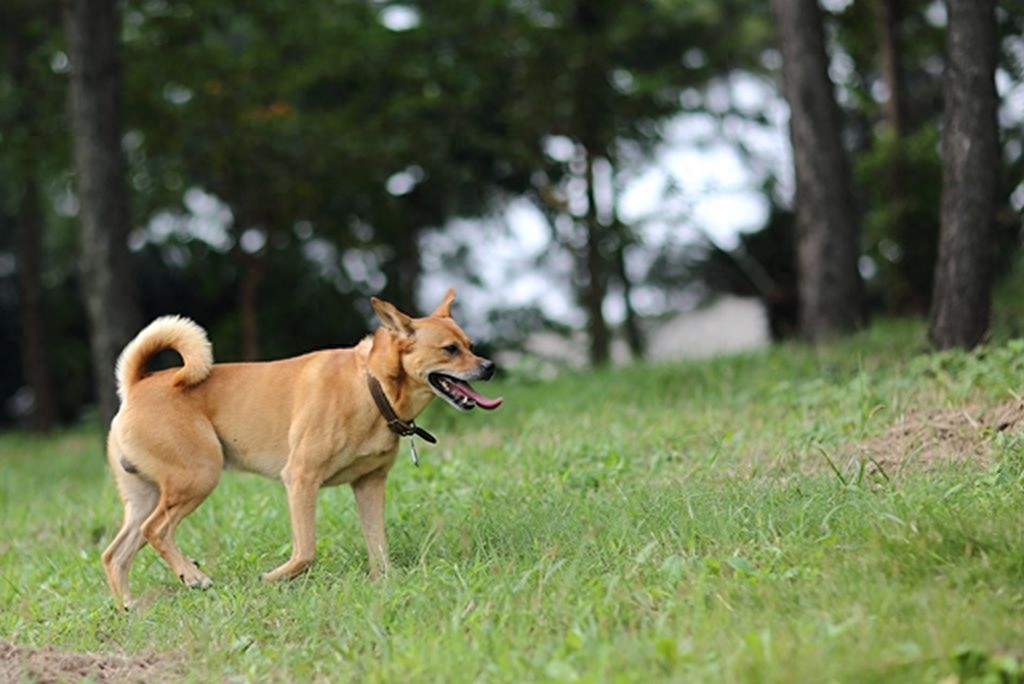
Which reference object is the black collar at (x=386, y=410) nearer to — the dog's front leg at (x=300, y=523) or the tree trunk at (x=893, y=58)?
the dog's front leg at (x=300, y=523)

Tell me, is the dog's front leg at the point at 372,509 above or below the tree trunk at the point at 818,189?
below

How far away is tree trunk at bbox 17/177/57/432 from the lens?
64.5 ft

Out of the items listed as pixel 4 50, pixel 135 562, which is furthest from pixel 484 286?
pixel 135 562

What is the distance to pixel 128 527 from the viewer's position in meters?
7.07

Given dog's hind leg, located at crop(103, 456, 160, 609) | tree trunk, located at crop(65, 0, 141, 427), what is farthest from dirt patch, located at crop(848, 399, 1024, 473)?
tree trunk, located at crop(65, 0, 141, 427)

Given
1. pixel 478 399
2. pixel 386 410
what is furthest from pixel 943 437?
pixel 386 410

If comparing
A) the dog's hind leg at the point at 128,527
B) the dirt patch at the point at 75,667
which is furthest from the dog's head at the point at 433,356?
the dirt patch at the point at 75,667

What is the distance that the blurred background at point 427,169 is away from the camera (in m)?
16.2

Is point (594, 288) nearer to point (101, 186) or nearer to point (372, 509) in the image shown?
point (101, 186)

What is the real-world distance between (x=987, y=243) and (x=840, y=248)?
387 centimetres

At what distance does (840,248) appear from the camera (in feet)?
45.0

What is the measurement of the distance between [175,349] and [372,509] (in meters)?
1.42

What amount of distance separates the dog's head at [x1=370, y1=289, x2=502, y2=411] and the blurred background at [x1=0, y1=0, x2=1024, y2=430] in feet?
24.1

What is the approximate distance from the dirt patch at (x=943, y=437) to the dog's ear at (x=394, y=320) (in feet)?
8.05
